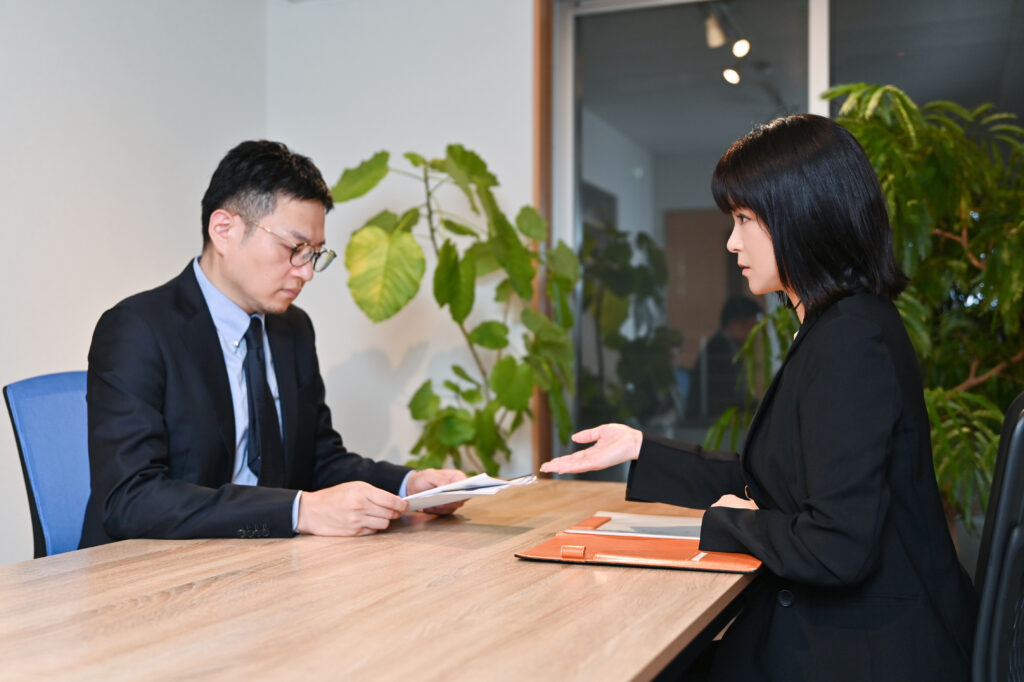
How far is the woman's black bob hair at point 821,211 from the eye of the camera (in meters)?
1.57

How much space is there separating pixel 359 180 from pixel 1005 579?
286cm

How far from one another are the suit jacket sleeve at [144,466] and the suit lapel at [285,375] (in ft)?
0.76

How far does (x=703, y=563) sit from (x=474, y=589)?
1.25 ft

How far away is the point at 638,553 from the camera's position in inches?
63.2

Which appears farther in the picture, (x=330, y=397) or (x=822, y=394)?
(x=330, y=397)

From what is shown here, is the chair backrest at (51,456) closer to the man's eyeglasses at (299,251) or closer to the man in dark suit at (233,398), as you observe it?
the man in dark suit at (233,398)

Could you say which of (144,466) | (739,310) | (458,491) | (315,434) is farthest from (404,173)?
(458,491)

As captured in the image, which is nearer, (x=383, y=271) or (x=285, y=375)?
(x=285, y=375)

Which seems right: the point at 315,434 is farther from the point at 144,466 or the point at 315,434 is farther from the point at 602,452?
the point at 602,452

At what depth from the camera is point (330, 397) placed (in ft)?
15.2

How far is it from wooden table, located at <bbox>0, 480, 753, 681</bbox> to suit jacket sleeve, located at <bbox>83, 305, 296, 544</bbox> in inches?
2.0

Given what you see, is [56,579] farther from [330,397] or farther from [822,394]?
[330,397]

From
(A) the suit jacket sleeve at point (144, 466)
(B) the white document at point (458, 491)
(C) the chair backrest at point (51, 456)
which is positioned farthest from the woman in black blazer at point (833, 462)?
(C) the chair backrest at point (51, 456)

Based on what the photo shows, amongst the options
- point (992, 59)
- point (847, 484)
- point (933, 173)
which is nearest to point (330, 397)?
point (933, 173)
